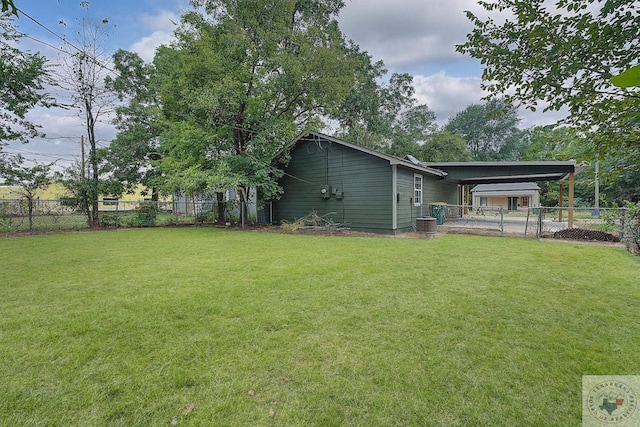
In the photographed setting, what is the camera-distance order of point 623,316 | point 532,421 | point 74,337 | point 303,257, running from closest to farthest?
point 532,421
point 74,337
point 623,316
point 303,257

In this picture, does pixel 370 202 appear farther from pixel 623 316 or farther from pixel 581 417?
pixel 581 417

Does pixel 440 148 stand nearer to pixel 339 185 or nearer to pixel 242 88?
pixel 339 185

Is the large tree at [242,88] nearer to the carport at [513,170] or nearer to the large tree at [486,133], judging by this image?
the carport at [513,170]

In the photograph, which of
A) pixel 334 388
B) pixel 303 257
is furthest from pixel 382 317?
pixel 303 257

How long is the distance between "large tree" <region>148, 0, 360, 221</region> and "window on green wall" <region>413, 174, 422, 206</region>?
16.7 ft

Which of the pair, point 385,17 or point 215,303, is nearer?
point 215,303

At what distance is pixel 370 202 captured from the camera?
1116 centimetres

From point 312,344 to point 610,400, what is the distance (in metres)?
2.15

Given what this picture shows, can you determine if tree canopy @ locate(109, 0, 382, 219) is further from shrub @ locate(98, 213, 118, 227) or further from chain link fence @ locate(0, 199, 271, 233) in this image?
shrub @ locate(98, 213, 118, 227)

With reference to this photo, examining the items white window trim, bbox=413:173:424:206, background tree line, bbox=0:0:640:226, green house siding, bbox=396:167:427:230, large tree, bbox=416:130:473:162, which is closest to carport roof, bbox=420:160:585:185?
white window trim, bbox=413:173:424:206

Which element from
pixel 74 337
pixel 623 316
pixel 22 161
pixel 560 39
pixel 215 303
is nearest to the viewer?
pixel 560 39

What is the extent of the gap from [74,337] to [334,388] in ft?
8.33

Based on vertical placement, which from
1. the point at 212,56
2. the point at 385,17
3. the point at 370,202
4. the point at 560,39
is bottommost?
the point at 370,202

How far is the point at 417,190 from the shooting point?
1232cm
